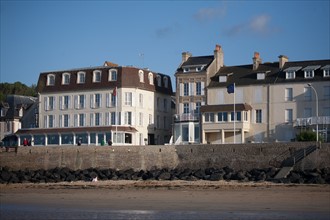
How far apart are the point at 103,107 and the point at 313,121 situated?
19877mm

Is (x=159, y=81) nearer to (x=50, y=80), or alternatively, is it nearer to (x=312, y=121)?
(x=50, y=80)

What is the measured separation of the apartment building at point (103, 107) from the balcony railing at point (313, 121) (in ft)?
49.1

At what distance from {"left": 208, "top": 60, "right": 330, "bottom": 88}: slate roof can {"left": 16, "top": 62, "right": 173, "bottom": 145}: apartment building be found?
22.9 feet

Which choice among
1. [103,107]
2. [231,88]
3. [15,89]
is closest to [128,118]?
[103,107]

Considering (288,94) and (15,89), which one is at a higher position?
(15,89)

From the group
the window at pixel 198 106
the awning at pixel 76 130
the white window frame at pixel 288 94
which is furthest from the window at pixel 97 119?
the white window frame at pixel 288 94

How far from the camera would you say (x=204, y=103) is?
2362 inches

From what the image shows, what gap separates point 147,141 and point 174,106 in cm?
693

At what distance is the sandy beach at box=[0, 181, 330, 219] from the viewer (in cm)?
2670

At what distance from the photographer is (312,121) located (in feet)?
175

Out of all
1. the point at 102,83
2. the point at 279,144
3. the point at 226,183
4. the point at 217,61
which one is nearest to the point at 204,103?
the point at 217,61

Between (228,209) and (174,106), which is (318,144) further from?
(174,106)

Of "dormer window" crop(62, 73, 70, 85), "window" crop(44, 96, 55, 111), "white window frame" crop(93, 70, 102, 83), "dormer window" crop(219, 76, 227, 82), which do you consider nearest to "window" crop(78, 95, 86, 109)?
"white window frame" crop(93, 70, 102, 83)

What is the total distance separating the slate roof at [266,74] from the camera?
56.2 metres
